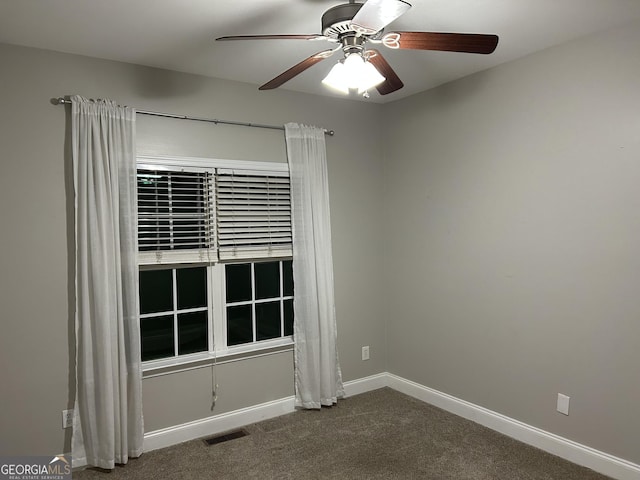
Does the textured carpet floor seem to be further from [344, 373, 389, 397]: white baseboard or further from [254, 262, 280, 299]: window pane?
[254, 262, 280, 299]: window pane

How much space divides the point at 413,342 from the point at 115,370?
2388mm

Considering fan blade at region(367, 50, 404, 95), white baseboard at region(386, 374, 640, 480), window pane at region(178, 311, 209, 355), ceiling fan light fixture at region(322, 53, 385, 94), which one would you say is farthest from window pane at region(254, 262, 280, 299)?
ceiling fan light fixture at region(322, 53, 385, 94)

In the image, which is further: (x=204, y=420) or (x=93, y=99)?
(x=204, y=420)

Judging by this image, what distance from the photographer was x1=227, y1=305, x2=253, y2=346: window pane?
11.9 ft

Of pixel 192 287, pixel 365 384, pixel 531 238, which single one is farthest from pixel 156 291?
pixel 531 238

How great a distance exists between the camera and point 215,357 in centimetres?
343

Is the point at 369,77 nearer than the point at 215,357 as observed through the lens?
Yes

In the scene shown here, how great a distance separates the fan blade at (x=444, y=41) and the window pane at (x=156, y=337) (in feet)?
7.80

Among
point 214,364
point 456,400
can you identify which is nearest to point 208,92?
point 214,364

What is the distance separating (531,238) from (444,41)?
1676mm

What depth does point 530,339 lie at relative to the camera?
10.3 ft

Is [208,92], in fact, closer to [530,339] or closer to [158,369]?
[158,369]

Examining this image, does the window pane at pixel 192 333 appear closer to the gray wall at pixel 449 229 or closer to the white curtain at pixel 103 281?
the gray wall at pixel 449 229

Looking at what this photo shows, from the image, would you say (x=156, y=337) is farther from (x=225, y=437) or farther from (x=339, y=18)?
(x=339, y=18)
